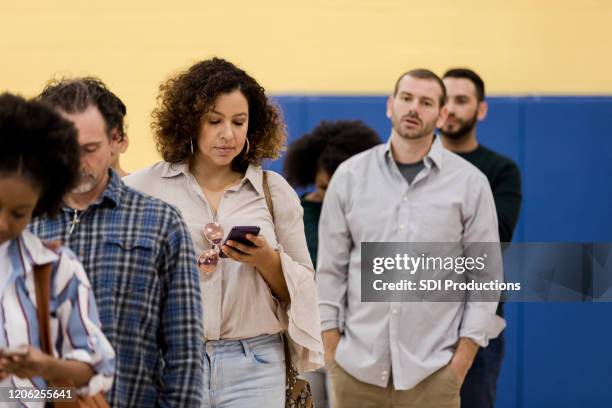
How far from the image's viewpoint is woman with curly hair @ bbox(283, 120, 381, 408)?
591 cm

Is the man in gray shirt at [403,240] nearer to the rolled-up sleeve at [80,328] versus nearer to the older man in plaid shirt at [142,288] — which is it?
the older man in plaid shirt at [142,288]

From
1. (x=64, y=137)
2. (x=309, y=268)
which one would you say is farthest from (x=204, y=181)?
(x=64, y=137)

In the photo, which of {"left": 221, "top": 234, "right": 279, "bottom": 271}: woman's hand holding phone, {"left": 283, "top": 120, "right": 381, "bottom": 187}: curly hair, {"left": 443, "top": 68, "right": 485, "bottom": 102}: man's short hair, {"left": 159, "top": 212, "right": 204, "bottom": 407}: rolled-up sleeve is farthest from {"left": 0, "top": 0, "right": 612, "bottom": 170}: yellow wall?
{"left": 159, "top": 212, "right": 204, "bottom": 407}: rolled-up sleeve

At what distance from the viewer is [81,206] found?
9.81 ft

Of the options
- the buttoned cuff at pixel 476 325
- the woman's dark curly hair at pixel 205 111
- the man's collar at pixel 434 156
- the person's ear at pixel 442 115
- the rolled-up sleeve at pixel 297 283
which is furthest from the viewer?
the person's ear at pixel 442 115

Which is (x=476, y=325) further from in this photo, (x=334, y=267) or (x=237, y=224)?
(x=237, y=224)

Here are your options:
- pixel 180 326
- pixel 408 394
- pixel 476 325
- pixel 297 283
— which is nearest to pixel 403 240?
pixel 476 325

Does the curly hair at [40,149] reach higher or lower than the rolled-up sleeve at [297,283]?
higher

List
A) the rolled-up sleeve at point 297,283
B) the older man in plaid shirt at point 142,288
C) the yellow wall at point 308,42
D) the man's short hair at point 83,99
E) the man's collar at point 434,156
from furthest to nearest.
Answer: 1. the yellow wall at point 308,42
2. the man's collar at point 434,156
3. the rolled-up sleeve at point 297,283
4. the man's short hair at point 83,99
5. the older man in plaid shirt at point 142,288

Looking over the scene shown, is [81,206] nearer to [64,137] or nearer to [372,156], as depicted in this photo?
[64,137]

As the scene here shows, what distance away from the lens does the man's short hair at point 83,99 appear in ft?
10.4

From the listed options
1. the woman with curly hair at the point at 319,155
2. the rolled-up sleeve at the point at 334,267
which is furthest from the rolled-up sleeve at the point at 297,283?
the woman with curly hair at the point at 319,155

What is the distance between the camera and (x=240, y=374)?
360 centimetres

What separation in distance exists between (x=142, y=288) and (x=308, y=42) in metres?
4.86
